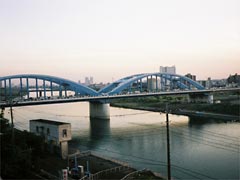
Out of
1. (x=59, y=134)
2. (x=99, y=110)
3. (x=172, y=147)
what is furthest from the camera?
(x=99, y=110)

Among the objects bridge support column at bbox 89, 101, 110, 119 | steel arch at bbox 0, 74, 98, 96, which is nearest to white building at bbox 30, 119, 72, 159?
steel arch at bbox 0, 74, 98, 96

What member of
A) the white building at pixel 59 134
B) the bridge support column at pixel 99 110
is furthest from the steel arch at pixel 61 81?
the white building at pixel 59 134

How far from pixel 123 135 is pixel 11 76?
11.2 m

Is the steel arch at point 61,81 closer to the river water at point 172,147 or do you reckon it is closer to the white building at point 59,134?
the river water at point 172,147

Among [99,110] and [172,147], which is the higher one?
[99,110]

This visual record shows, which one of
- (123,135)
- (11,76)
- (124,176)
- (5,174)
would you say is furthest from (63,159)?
(11,76)

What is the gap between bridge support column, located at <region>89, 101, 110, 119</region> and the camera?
24.6 m

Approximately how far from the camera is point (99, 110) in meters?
24.8

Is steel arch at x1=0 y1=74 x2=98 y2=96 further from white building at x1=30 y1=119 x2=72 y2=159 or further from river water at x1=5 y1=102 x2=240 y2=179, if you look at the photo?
white building at x1=30 y1=119 x2=72 y2=159

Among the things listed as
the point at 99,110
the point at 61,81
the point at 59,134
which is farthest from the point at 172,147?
the point at 61,81

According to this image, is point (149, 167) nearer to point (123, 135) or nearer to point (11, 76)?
point (123, 135)

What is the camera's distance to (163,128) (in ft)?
61.7

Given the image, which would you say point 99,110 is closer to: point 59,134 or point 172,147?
point 172,147

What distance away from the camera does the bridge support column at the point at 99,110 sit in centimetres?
2456
